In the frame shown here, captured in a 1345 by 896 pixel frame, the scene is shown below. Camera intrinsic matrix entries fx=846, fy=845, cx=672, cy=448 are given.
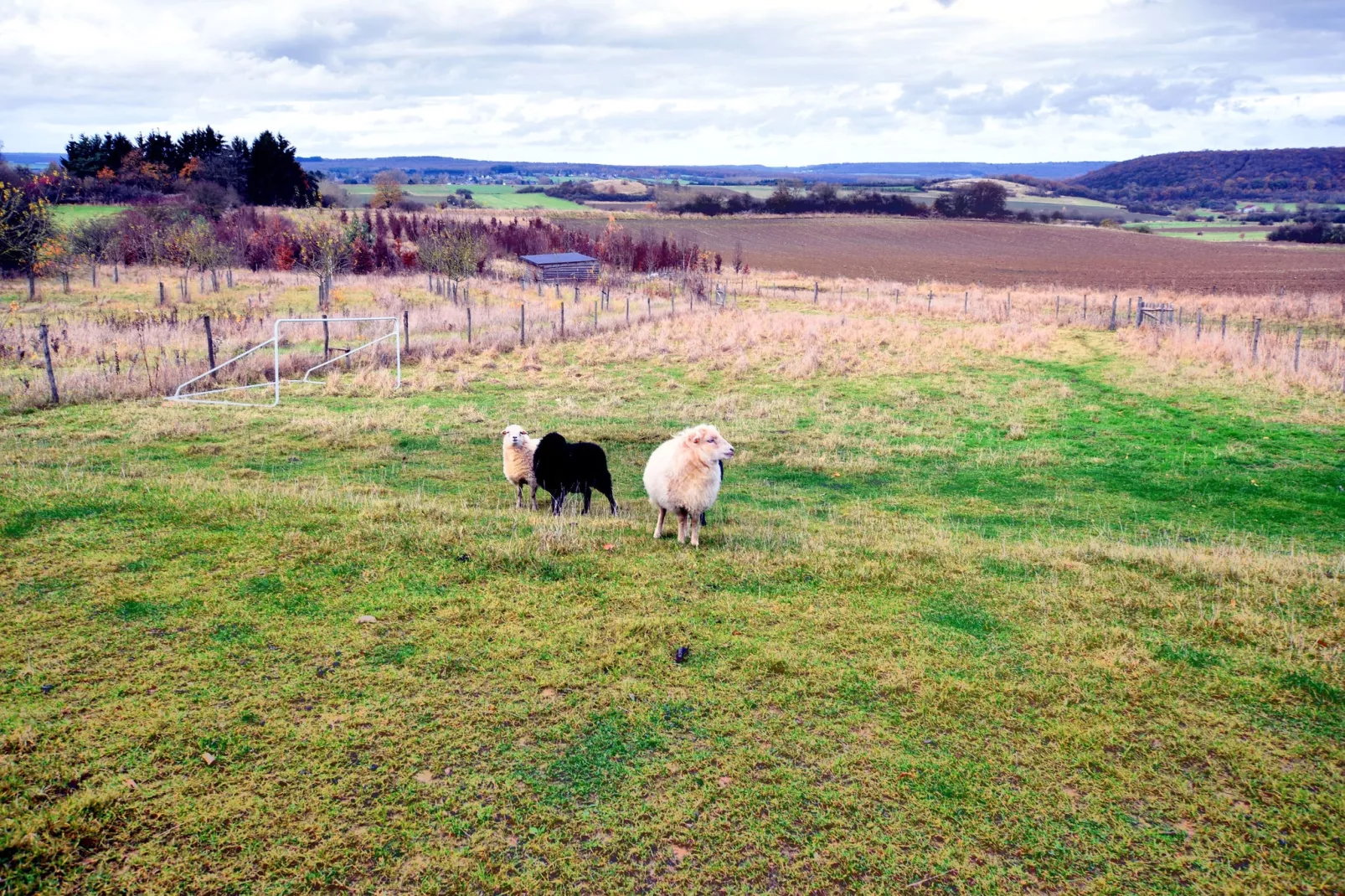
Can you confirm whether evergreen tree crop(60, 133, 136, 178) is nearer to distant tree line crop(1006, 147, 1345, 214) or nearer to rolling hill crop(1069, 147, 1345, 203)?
distant tree line crop(1006, 147, 1345, 214)

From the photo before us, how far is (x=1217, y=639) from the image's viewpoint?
790cm

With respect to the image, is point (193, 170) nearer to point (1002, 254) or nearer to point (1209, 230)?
point (1002, 254)

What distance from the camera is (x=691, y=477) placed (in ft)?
33.8

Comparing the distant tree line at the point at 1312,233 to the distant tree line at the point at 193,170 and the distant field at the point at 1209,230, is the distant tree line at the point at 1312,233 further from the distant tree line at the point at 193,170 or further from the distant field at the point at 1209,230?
the distant tree line at the point at 193,170

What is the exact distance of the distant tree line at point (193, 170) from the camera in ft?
245

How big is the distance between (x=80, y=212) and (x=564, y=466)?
236ft

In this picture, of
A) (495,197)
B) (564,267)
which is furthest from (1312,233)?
(495,197)

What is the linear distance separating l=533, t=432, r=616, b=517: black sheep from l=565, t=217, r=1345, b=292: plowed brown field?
56181 mm

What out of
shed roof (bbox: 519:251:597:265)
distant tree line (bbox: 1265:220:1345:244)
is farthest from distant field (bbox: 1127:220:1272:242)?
shed roof (bbox: 519:251:597:265)

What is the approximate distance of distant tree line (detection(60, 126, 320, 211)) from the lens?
74562 millimetres

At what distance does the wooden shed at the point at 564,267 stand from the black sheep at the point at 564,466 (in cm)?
4445

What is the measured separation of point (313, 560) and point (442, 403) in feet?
38.9

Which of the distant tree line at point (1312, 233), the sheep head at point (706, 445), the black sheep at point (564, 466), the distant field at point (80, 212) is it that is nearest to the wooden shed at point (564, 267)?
the distant field at point (80, 212)

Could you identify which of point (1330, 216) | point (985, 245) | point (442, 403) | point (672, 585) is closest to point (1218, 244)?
point (985, 245)
